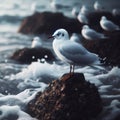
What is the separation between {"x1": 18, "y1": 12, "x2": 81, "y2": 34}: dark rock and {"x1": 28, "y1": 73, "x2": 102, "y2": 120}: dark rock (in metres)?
4.17

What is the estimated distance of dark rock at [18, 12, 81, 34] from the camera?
8414 millimetres

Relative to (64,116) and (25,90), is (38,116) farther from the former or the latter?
(25,90)

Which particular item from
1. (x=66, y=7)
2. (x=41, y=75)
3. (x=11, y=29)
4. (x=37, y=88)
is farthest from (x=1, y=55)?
(x=66, y=7)

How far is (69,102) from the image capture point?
4.05 metres

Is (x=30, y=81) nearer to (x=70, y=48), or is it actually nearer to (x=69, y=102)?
(x=70, y=48)

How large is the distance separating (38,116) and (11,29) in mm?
5139

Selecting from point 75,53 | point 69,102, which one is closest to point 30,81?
point 75,53

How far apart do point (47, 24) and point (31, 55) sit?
7.27 ft

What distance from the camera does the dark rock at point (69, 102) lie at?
4.03 m

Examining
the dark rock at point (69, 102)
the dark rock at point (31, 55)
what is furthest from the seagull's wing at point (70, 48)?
the dark rock at point (31, 55)

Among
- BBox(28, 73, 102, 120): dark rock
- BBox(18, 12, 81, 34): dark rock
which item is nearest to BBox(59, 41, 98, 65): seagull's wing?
BBox(28, 73, 102, 120): dark rock

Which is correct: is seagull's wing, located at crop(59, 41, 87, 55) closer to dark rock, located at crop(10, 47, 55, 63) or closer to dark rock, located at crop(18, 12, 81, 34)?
dark rock, located at crop(10, 47, 55, 63)

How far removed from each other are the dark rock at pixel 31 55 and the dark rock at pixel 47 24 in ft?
6.18

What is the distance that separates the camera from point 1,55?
668 centimetres
